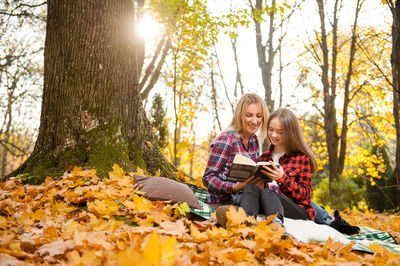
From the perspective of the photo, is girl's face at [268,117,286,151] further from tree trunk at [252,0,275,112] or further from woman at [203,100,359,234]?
tree trunk at [252,0,275,112]

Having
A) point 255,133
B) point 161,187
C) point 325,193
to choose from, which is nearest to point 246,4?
point 325,193

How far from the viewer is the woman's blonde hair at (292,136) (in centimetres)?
292

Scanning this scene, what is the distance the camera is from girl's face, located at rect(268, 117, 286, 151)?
118 inches

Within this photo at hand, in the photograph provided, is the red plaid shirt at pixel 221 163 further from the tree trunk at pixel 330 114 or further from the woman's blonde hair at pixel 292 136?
the tree trunk at pixel 330 114

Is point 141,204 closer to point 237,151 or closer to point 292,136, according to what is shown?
point 237,151

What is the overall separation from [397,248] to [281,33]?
8.94 metres

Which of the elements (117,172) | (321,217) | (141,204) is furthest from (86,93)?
(321,217)

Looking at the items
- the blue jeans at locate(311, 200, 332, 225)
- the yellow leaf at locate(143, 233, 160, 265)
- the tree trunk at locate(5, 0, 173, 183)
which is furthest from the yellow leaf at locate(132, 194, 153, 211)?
the blue jeans at locate(311, 200, 332, 225)

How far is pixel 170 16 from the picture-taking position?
773 cm

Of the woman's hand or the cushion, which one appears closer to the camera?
the cushion

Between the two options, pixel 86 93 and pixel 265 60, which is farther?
pixel 265 60

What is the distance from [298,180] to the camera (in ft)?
9.39

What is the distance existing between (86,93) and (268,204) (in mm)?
2333

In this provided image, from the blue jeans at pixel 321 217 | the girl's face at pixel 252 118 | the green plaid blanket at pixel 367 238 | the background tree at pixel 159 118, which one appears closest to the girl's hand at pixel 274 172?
the green plaid blanket at pixel 367 238
